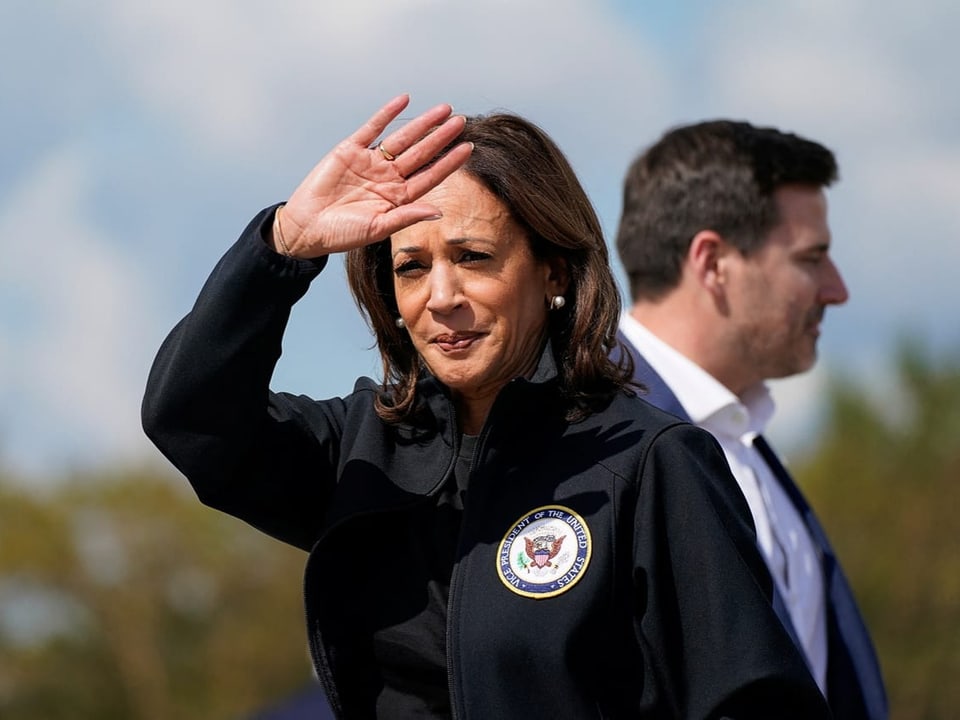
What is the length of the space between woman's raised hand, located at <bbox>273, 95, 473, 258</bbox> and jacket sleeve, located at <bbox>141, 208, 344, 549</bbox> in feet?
0.18

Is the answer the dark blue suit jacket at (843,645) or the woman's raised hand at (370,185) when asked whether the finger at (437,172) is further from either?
the dark blue suit jacket at (843,645)

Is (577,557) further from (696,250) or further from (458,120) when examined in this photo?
(696,250)

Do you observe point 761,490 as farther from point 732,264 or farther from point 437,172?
point 437,172

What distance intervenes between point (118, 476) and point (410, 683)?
28.7 metres

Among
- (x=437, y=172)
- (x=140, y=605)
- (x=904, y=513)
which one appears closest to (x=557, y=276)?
(x=437, y=172)

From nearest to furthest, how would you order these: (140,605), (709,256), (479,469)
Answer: (479,469) → (709,256) → (140,605)

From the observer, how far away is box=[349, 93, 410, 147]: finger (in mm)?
2883

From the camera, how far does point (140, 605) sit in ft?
96.1

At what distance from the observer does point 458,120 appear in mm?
2902

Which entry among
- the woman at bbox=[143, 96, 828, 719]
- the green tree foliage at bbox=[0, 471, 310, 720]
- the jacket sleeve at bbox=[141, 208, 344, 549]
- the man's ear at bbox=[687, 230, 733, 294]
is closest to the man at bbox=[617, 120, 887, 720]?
the man's ear at bbox=[687, 230, 733, 294]

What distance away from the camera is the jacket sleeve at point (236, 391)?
2.88 m

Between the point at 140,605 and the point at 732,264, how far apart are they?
991 inches

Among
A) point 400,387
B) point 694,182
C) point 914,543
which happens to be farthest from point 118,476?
point 400,387

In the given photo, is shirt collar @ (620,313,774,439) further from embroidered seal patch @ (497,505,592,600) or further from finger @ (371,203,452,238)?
finger @ (371,203,452,238)
